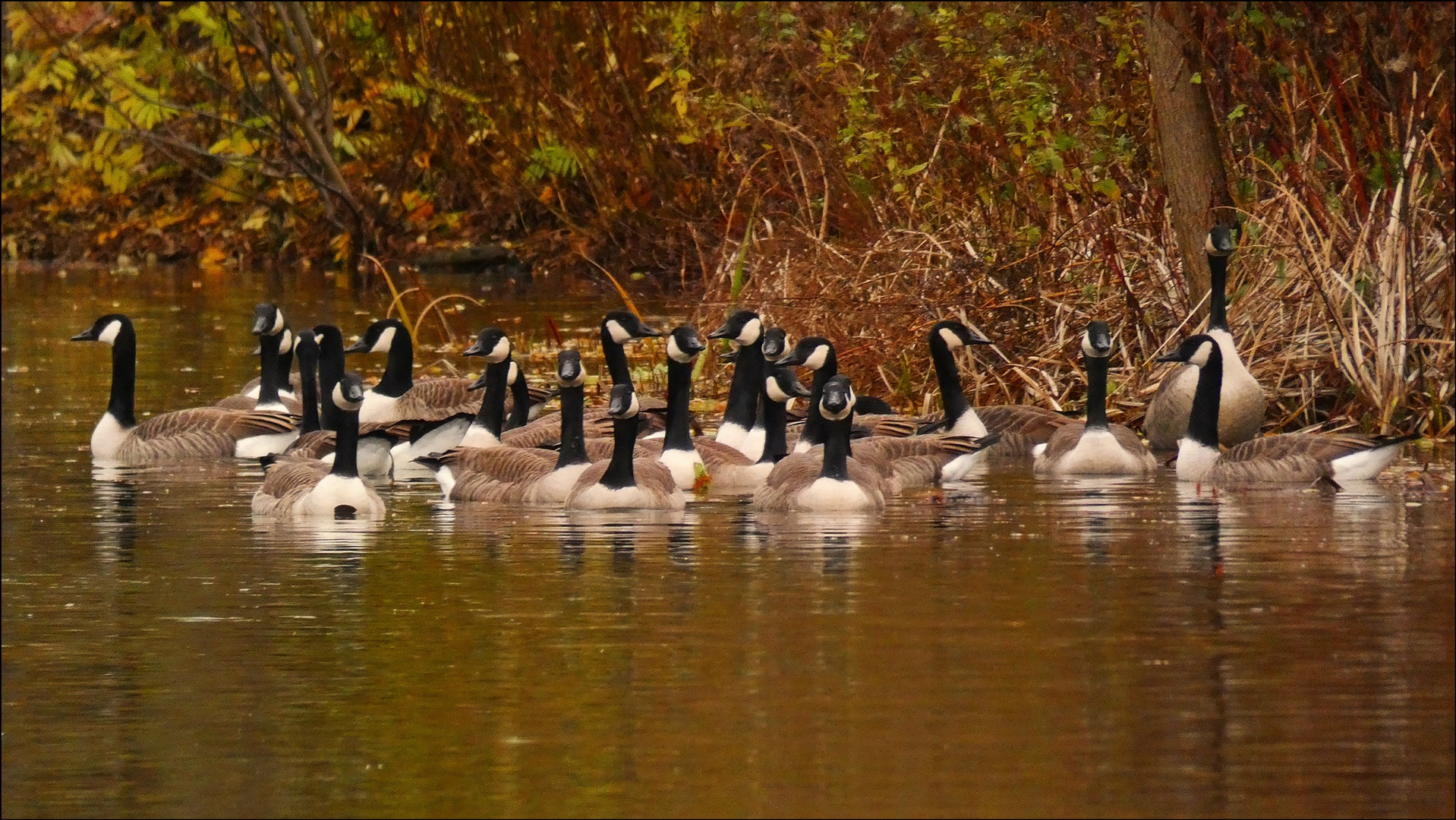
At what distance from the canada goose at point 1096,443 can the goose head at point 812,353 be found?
1427mm

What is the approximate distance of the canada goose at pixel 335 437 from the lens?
15047 mm

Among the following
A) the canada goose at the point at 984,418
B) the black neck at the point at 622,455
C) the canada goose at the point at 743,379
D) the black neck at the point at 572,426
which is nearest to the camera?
the black neck at the point at 622,455

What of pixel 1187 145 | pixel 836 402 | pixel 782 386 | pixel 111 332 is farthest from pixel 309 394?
pixel 1187 145

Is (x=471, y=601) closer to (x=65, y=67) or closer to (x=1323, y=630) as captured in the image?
(x=1323, y=630)

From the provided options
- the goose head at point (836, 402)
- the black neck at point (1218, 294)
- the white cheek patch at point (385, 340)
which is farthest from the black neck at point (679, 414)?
the white cheek patch at point (385, 340)

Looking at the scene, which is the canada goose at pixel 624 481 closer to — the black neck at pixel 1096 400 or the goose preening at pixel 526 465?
the goose preening at pixel 526 465

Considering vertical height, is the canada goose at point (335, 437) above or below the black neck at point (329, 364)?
below

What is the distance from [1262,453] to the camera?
13.3 m

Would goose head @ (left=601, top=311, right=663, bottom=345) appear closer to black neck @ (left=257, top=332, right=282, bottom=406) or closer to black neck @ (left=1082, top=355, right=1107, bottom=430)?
black neck @ (left=1082, top=355, right=1107, bottom=430)

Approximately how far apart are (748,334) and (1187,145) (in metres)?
3.10

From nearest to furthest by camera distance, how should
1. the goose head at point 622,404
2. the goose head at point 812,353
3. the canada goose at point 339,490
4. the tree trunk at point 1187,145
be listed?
the goose head at point 622,404 → the canada goose at point 339,490 → the goose head at point 812,353 → the tree trunk at point 1187,145

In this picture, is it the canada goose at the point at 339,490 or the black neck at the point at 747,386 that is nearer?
the canada goose at the point at 339,490

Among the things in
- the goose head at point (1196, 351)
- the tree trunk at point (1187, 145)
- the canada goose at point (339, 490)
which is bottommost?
the canada goose at point (339, 490)

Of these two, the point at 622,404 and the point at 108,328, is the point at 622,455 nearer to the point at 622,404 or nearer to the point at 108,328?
the point at 622,404
